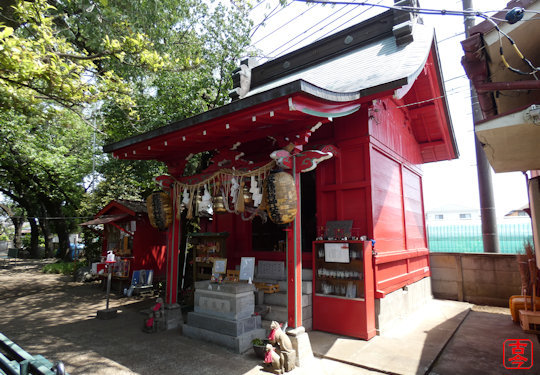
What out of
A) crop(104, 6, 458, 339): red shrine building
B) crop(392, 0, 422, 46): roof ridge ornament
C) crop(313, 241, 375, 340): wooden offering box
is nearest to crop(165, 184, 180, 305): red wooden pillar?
crop(104, 6, 458, 339): red shrine building

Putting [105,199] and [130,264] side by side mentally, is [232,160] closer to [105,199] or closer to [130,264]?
[130,264]

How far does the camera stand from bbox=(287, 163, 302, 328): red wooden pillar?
554cm

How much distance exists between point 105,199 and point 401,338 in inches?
638

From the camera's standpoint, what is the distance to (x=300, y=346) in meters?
5.31

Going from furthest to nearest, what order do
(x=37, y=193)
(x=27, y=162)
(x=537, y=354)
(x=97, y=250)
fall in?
(x=37, y=193)
(x=27, y=162)
(x=97, y=250)
(x=537, y=354)

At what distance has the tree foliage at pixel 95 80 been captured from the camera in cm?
603

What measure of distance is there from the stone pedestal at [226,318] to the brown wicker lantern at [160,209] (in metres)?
2.02

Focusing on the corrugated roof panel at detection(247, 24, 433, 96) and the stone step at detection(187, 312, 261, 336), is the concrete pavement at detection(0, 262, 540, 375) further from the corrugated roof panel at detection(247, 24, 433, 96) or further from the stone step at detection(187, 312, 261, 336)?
the corrugated roof panel at detection(247, 24, 433, 96)

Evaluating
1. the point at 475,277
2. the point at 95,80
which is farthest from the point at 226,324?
the point at 475,277

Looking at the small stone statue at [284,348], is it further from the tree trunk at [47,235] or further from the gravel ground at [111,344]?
the tree trunk at [47,235]

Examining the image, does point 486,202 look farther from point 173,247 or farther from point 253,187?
point 173,247

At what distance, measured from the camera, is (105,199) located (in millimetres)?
17031

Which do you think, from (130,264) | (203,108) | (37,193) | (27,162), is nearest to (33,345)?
(130,264)

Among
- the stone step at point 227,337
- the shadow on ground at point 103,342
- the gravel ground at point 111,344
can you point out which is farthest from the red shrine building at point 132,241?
the stone step at point 227,337
